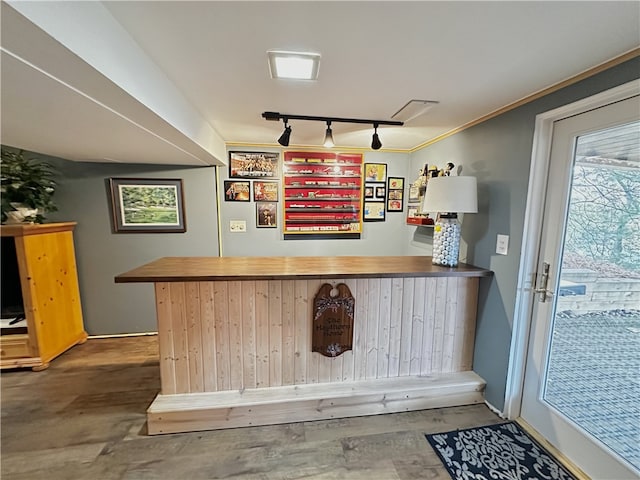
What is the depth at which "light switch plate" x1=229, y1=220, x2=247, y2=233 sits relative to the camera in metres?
3.23

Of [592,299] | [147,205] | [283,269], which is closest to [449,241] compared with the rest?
[592,299]

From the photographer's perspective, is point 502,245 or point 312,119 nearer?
point 502,245

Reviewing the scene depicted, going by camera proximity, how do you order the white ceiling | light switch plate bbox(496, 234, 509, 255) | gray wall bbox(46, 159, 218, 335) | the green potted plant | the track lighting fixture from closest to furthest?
the white ceiling < light switch plate bbox(496, 234, 509, 255) < the track lighting fixture < the green potted plant < gray wall bbox(46, 159, 218, 335)

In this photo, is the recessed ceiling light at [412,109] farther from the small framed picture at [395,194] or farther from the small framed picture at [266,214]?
the small framed picture at [266,214]

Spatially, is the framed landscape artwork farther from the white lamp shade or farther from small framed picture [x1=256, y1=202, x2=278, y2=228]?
the white lamp shade

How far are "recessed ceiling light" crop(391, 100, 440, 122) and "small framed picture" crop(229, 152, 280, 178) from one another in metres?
1.52

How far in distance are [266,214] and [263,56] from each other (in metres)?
2.05

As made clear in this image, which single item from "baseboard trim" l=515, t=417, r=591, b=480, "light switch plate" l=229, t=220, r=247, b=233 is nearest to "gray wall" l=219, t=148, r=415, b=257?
"light switch plate" l=229, t=220, r=247, b=233

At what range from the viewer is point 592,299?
1542 mm

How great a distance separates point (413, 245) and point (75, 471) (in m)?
3.25

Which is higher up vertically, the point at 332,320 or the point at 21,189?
the point at 21,189

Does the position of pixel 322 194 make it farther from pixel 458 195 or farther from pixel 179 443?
pixel 179 443

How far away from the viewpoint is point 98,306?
10.2ft

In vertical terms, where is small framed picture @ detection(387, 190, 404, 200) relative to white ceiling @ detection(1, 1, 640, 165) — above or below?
below
